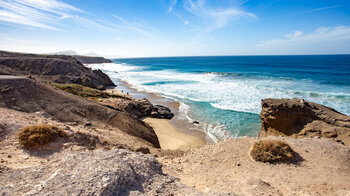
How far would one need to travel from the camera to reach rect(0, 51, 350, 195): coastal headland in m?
4.68

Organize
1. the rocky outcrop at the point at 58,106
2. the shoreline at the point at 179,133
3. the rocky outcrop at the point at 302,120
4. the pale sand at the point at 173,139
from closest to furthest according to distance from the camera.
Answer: the rocky outcrop at the point at 58,106 < the rocky outcrop at the point at 302,120 < the pale sand at the point at 173,139 < the shoreline at the point at 179,133

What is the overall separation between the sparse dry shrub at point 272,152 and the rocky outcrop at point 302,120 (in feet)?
16.2

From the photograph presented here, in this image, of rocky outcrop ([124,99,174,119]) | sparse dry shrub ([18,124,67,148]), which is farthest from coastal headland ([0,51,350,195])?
rocky outcrop ([124,99,174,119])

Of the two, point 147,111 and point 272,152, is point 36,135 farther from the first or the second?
point 147,111

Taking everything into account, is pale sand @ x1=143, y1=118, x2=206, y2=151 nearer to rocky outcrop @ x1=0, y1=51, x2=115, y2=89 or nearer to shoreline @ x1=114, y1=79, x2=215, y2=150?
shoreline @ x1=114, y1=79, x2=215, y2=150

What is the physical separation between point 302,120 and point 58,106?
16.1 metres

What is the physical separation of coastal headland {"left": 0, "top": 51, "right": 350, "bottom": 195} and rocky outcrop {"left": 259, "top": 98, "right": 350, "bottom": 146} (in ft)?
0.18

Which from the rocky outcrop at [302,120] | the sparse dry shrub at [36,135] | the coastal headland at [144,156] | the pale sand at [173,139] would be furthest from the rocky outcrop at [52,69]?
the rocky outcrop at [302,120]

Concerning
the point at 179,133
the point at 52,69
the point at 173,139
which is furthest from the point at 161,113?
the point at 52,69

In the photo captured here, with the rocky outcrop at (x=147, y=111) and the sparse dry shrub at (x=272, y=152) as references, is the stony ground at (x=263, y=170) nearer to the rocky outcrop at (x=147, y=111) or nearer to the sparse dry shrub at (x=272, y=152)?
the sparse dry shrub at (x=272, y=152)

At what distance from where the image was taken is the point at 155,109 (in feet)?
73.2

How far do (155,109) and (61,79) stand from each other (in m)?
20.2

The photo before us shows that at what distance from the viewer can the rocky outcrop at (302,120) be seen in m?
11.1

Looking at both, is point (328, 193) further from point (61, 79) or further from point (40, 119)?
point (61, 79)
